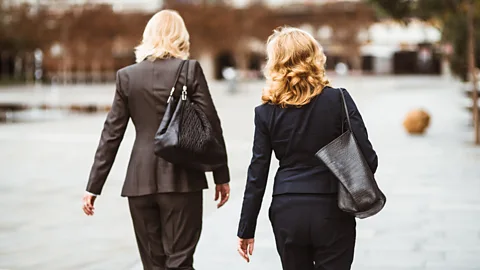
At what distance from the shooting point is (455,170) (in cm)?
1259

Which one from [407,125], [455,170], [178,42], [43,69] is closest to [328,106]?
[178,42]

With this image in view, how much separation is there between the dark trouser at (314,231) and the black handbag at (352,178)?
0.13 metres

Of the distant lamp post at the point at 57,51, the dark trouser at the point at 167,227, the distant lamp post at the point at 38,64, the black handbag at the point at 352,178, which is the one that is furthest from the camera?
the distant lamp post at the point at 57,51

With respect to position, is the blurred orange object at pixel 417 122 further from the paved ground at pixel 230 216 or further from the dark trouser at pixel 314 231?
the dark trouser at pixel 314 231

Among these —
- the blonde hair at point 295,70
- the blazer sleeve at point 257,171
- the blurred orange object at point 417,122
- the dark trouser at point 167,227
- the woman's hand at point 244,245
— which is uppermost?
the blonde hair at point 295,70

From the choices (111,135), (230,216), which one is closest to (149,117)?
(111,135)

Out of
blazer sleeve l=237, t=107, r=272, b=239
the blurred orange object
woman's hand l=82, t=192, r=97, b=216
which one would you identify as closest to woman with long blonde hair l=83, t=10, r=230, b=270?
woman's hand l=82, t=192, r=97, b=216

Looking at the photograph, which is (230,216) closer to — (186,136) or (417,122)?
(186,136)

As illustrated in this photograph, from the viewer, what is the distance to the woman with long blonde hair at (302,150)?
147 inches

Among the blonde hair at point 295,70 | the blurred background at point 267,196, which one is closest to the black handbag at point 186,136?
the blonde hair at point 295,70

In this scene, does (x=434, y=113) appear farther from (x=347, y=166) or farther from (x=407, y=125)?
(x=347, y=166)

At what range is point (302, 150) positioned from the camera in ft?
12.5

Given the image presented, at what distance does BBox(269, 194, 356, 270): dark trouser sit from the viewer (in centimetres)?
371

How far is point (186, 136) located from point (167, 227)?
1.98 ft
